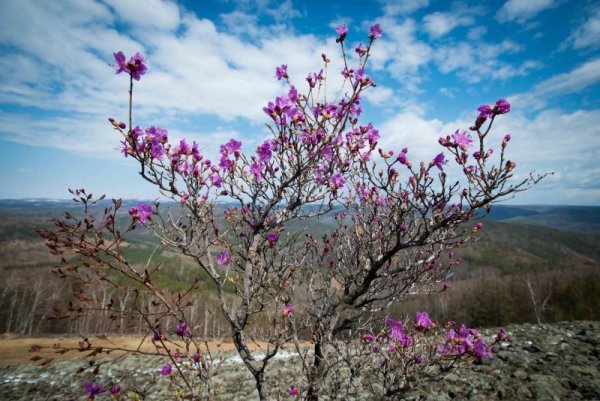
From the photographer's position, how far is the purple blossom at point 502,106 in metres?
2.71

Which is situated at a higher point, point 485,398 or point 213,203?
point 213,203

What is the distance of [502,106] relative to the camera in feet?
8.98

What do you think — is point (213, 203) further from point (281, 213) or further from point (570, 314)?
point (570, 314)

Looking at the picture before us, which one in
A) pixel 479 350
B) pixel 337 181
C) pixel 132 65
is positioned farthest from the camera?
pixel 337 181

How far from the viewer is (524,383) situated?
8.47m

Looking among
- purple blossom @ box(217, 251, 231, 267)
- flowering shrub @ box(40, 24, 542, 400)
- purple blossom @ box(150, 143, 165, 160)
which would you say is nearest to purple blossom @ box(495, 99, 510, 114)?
flowering shrub @ box(40, 24, 542, 400)

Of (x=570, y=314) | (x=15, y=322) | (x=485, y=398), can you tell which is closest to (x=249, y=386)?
(x=485, y=398)

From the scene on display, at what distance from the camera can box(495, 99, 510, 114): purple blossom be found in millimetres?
2711

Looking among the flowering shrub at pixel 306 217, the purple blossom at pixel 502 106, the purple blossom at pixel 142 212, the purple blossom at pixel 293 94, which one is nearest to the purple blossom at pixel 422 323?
the flowering shrub at pixel 306 217

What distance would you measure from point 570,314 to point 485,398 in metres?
50.5

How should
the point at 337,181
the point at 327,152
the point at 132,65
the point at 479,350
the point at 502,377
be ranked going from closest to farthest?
1. the point at 132,65
2. the point at 479,350
3. the point at 327,152
4. the point at 337,181
5. the point at 502,377

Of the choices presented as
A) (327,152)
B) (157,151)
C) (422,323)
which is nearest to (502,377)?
(422,323)

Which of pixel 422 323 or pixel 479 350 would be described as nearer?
pixel 479 350

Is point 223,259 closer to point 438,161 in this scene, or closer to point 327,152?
point 327,152
